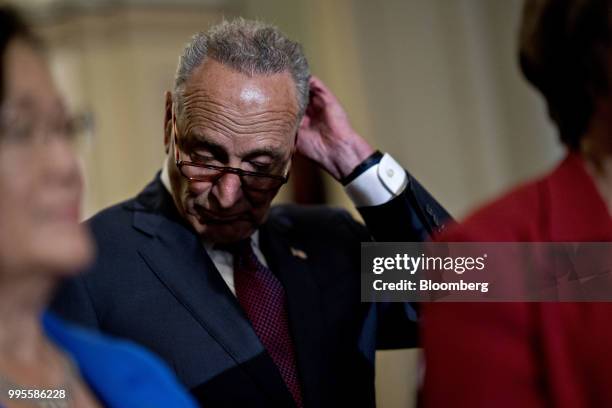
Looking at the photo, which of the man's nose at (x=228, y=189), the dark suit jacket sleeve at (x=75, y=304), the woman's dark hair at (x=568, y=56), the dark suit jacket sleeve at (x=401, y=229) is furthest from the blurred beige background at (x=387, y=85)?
the woman's dark hair at (x=568, y=56)

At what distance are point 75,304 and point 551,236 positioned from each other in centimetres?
74

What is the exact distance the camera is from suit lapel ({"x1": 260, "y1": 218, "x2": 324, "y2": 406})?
1328 mm

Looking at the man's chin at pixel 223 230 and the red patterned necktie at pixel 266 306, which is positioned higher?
the man's chin at pixel 223 230

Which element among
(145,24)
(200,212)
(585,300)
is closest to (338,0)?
(145,24)

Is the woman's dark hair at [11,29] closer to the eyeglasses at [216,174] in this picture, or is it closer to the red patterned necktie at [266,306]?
the eyeglasses at [216,174]

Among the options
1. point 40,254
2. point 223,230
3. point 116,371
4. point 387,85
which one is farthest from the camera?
point 387,85

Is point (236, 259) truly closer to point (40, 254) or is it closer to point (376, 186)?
point (376, 186)

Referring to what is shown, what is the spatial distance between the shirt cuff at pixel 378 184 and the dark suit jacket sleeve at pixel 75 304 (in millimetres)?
561

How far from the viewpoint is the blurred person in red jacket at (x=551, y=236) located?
908 millimetres

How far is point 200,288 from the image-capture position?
131 centimetres

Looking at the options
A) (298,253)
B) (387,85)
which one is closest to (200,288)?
(298,253)

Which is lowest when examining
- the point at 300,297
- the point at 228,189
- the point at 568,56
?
the point at 300,297

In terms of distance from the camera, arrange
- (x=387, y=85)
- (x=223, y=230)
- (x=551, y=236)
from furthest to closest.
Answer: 1. (x=387, y=85)
2. (x=223, y=230)
3. (x=551, y=236)
